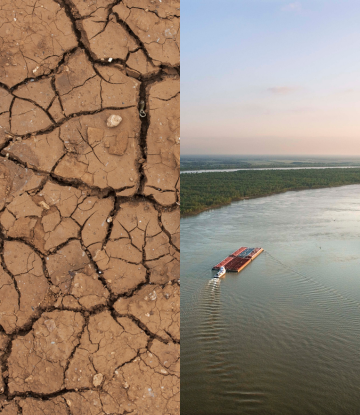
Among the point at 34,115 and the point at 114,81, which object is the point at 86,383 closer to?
the point at 34,115

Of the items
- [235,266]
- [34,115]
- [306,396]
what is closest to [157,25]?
[34,115]

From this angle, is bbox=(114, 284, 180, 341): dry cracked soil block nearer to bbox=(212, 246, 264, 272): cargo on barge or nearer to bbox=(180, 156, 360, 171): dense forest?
bbox=(212, 246, 264, 272): cargo on barge

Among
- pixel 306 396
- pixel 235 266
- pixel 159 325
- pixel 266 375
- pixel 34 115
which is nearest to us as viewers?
pixel 34 115

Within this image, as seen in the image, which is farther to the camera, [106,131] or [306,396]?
[306,396]

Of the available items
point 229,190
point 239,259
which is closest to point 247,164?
point 229,190

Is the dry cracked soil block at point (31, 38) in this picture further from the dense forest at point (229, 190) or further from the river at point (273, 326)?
the dense forest at point (229, 190)
